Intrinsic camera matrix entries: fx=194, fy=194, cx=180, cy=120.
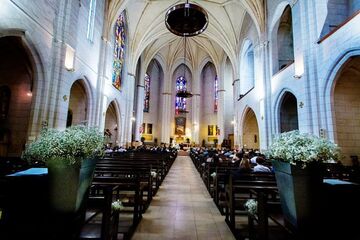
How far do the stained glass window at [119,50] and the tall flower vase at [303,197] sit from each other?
15.9 metres

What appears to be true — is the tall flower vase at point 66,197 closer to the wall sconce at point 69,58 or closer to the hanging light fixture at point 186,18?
the hanging light fixture at point 186,18

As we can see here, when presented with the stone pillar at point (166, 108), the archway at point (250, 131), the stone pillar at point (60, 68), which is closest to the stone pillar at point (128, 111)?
→ the stone pillar at point (166, 108)

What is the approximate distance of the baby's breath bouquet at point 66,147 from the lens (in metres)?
1.94

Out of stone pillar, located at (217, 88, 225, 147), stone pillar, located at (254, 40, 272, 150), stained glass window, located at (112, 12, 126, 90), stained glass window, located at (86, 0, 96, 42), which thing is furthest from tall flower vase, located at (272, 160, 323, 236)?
stone pillar, located at (217, 88, 225, 147)

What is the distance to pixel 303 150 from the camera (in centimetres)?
190

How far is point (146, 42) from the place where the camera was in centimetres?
2041

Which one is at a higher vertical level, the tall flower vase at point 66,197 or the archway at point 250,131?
the archway at point 250,131

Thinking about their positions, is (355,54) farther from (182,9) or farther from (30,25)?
(30,25)

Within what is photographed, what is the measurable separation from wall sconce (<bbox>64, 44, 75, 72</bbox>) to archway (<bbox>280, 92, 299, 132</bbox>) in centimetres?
1163

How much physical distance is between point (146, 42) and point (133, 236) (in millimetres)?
20285

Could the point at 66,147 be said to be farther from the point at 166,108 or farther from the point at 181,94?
the point at 166,108

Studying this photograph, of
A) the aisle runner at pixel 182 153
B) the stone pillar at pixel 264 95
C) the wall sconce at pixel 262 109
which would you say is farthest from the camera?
the aisle runner at pixel 182 153

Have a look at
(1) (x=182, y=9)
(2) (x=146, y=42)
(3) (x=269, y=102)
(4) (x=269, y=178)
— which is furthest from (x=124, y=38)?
(4) (x=269, y=178)

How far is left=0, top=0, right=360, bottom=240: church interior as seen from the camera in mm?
1969
